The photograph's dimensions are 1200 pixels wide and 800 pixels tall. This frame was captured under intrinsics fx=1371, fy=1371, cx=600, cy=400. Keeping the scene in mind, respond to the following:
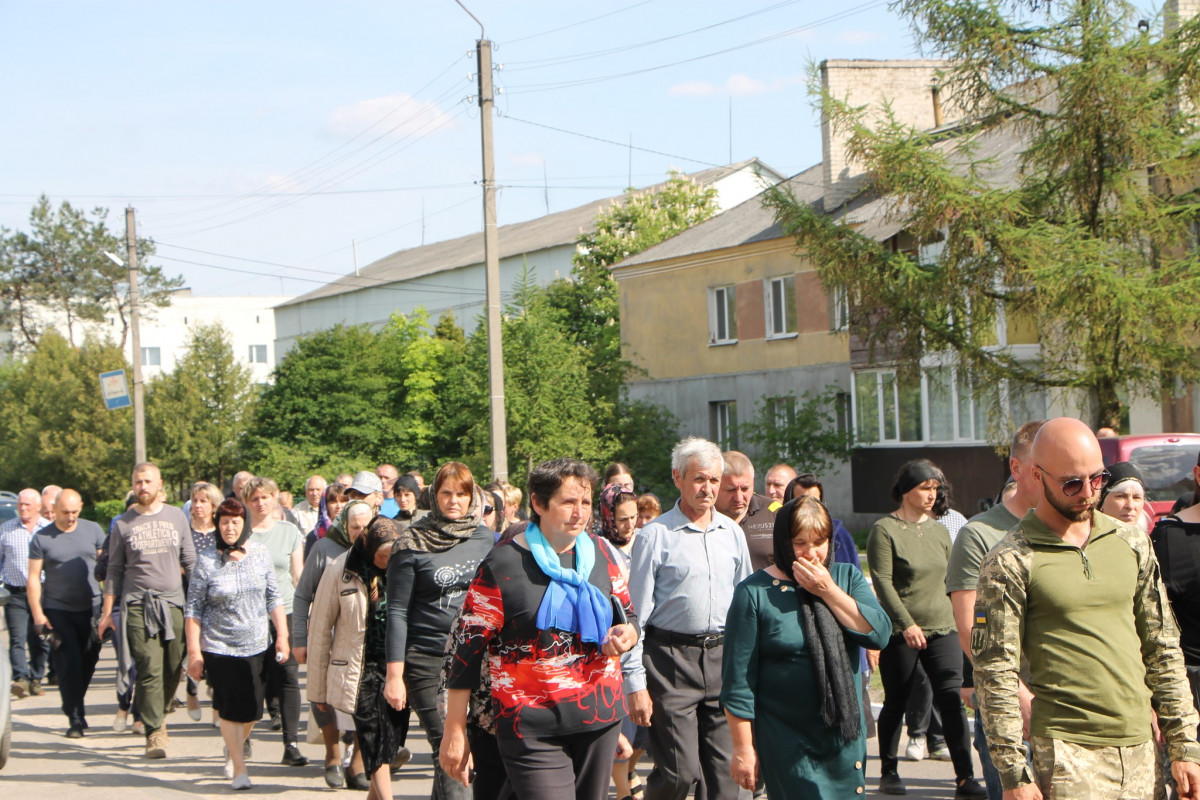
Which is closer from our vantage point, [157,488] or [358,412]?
[157,488]

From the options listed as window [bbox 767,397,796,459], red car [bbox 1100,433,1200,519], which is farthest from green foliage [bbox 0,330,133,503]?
red car [bbox 1100,433,1200,519]

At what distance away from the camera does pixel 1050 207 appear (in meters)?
21.0

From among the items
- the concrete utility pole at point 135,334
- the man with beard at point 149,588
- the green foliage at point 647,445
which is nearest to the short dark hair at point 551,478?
the man with beard at point 149,588

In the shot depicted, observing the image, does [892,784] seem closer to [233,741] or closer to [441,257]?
[233,741]

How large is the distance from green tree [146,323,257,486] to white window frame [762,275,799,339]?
2015cm

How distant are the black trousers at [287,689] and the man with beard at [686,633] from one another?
12.3ft

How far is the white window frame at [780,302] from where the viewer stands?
35.1 meters

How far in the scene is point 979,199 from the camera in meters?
20.6

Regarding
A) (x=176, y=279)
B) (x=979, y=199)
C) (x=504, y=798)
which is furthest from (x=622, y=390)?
(x=176, y=279)

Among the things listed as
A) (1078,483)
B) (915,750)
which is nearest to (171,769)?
(915,750)

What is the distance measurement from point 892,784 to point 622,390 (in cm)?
3221

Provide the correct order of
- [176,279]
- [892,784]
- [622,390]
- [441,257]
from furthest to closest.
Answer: [176,279], [441,257], [622,390], [892,784]

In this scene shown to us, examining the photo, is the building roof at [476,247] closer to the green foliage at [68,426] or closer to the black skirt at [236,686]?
the green foliage at [68,426]

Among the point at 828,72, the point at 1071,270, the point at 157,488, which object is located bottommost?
the point at 157,488
